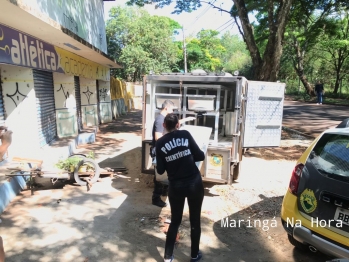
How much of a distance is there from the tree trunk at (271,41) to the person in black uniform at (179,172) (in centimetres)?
713

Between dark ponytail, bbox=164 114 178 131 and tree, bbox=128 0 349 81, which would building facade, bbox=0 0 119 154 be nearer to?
dark ponytail, bbox=164 114 178 131

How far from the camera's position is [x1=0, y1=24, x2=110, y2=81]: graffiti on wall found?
5.14 metres

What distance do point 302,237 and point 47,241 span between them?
288cm

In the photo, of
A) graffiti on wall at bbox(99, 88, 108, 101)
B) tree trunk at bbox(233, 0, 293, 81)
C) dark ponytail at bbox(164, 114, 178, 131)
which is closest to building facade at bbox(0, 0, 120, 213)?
graffiti on wall at bbox(99, 88, 108, 101)

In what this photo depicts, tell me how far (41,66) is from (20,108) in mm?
1118

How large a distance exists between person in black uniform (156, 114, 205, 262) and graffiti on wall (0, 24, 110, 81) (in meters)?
3.78

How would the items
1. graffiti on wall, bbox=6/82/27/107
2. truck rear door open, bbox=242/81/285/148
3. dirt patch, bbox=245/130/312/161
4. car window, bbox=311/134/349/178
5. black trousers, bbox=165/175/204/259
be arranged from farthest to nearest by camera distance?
dirt patch, bbox=245/130/312/161 < graffiti on wall, bbox=6/82/27/107 < truck rear door open, bbox=242/81/285/148 < black trousers, bbox=165/175/204/259 < car window, bbox=311/134/349/178

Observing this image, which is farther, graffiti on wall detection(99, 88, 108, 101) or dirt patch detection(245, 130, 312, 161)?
graffiti on wall detection(99, 88, 108, 101)

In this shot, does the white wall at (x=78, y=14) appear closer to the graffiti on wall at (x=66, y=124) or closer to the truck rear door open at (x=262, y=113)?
the graffiti on wall at (x=66, y=124)

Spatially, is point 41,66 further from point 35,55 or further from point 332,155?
point 332,155

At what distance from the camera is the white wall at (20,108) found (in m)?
6.15

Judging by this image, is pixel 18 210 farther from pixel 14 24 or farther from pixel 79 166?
pixel 14 24

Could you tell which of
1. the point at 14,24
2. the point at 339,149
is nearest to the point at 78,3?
the point at 14,24

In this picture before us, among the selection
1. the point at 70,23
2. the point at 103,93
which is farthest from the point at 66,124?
the point at 103,93
